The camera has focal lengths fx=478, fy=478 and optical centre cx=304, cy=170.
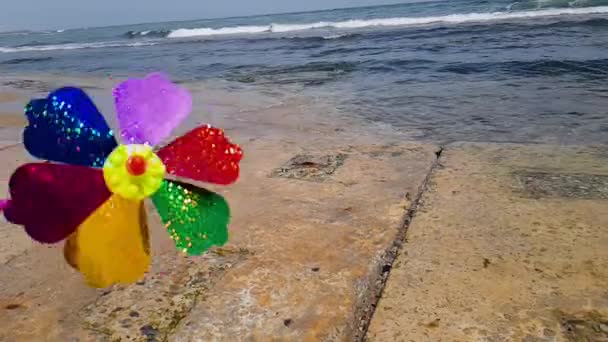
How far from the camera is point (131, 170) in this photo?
36.6 inches

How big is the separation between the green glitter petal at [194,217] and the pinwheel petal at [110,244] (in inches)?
2.7

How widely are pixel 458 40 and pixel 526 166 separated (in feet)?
28.3

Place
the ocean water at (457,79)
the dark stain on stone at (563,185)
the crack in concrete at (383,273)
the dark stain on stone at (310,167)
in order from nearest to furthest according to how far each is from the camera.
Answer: the crack in concrete at (383,273) → the dark stain on stone at (563,185) → the dark stain on stone at (310,167) → the ocean water at (457,79)

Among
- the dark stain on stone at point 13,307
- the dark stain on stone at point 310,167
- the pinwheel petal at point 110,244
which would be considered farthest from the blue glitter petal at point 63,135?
the dark stain on stone at point 310,167

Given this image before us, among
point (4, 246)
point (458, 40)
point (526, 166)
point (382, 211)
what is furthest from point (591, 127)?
point (458, 40)

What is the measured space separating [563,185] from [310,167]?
117 cm

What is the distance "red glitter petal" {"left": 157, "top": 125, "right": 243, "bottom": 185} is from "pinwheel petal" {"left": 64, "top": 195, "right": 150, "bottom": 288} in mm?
122

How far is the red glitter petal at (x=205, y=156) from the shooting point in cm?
101

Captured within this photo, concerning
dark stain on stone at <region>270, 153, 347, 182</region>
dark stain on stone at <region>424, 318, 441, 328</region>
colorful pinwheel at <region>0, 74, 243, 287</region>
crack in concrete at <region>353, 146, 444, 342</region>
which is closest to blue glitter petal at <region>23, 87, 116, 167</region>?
colorful pinwheel at <region>0, 74, 243, 287</region>

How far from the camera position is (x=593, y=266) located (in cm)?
143

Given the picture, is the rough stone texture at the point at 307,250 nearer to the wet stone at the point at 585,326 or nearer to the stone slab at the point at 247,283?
the stone slab at the point at 247,283

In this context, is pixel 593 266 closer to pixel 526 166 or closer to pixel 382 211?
pixel 382 211

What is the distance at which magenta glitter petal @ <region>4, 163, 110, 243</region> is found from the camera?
0.93 meters

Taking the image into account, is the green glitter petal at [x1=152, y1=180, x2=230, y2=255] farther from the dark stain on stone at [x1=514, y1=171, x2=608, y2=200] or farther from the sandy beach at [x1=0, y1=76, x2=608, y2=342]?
the dark stain on stone at [x1=514, y1=171, x2=608, y2=200]
